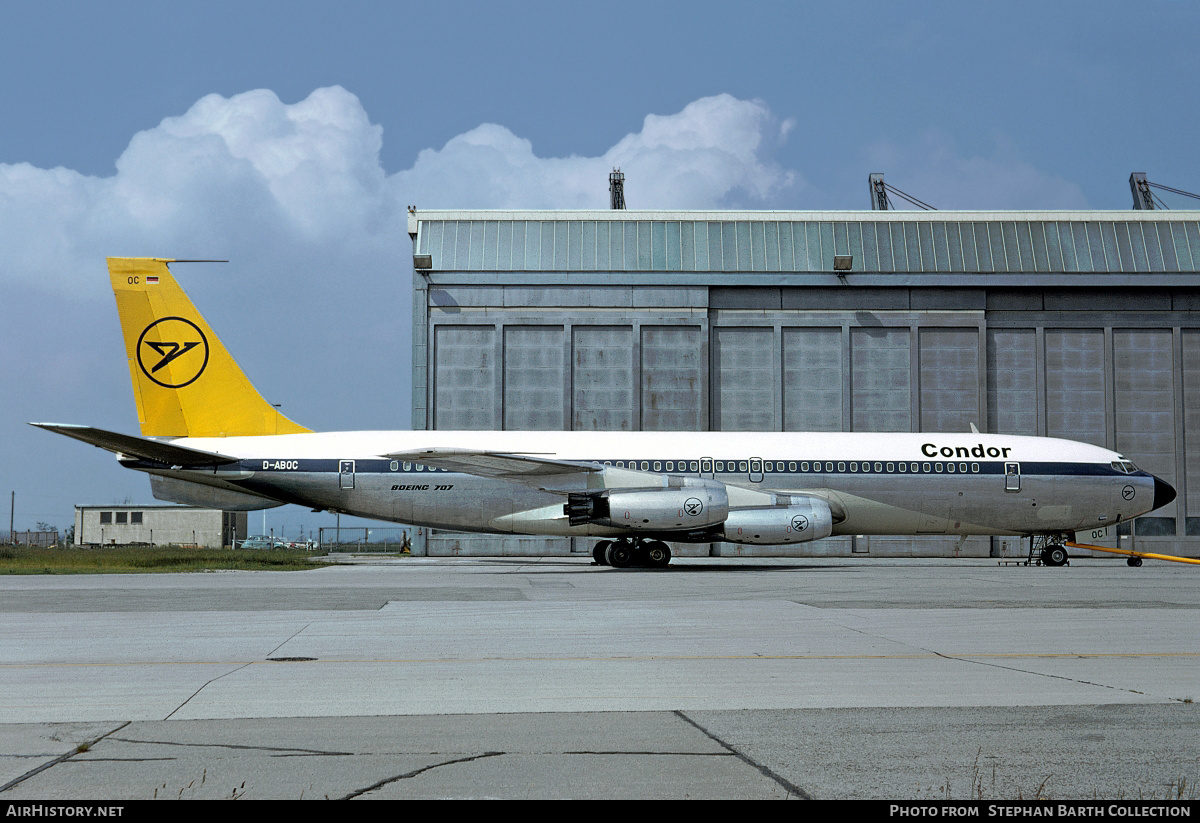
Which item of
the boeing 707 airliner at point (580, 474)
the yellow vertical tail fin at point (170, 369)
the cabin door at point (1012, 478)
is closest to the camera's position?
the boeing 707 airliner at point (580, 474)

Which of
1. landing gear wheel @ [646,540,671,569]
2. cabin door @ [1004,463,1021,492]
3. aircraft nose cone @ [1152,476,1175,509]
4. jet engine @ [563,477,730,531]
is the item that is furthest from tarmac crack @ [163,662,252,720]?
aircraft nose cone @ [1152,476,1175,509]

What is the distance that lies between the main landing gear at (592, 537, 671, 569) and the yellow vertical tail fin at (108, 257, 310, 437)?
411 inches

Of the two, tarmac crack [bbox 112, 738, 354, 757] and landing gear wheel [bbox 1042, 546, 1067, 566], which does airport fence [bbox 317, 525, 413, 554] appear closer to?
landing gear wheel [bbox 1042, 546, 1067, 566]

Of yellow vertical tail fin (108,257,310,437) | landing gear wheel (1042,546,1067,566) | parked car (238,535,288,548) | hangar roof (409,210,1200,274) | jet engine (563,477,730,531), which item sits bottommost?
parked car (238,535,288,548)

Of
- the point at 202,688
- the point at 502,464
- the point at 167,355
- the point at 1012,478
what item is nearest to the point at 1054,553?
the point at 1012,478

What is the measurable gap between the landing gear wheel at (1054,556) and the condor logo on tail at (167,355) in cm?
2602

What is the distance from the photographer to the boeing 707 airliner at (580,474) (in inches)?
1137

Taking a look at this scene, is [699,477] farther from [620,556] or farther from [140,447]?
[140,447]

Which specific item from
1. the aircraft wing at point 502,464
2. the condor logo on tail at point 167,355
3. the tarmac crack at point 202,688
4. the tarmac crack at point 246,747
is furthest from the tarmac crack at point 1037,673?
the condor logo on tail at point 167,355

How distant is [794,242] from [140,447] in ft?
95.6

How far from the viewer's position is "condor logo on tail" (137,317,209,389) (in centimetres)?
3039

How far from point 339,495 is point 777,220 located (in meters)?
25.2

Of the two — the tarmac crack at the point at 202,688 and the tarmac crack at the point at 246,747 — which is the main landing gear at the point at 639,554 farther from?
the tarmac crack at the point at 246,747

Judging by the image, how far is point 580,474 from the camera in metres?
29.6
